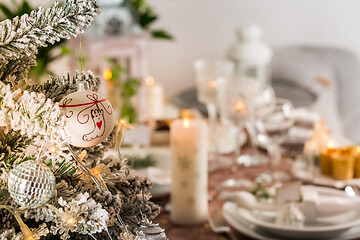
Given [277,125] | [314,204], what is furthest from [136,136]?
[277,125]

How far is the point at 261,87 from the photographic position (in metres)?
1.40

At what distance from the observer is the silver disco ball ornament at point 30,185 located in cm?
36

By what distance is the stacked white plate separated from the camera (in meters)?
0.76

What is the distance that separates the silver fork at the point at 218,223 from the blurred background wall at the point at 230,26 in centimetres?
231

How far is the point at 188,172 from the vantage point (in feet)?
2.96

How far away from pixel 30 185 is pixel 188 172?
1.84 ft

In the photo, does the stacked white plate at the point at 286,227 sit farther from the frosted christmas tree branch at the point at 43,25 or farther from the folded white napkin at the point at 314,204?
the frosted christmas tree branch at the point at 43,25

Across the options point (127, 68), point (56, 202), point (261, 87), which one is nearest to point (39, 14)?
point (56, 202)

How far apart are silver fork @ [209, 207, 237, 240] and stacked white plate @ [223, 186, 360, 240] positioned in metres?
0.02

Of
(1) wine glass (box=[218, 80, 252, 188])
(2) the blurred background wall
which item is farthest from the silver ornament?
(2) the blurred background wall

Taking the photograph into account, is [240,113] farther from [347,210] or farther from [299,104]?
[299,104]

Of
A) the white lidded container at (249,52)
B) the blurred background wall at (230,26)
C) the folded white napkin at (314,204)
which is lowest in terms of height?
the folded white napkin at (314,204)

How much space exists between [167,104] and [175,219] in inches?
51.2

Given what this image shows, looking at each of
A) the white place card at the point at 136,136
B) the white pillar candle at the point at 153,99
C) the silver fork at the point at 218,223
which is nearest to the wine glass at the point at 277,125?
the silver fork at the point at 218,223
